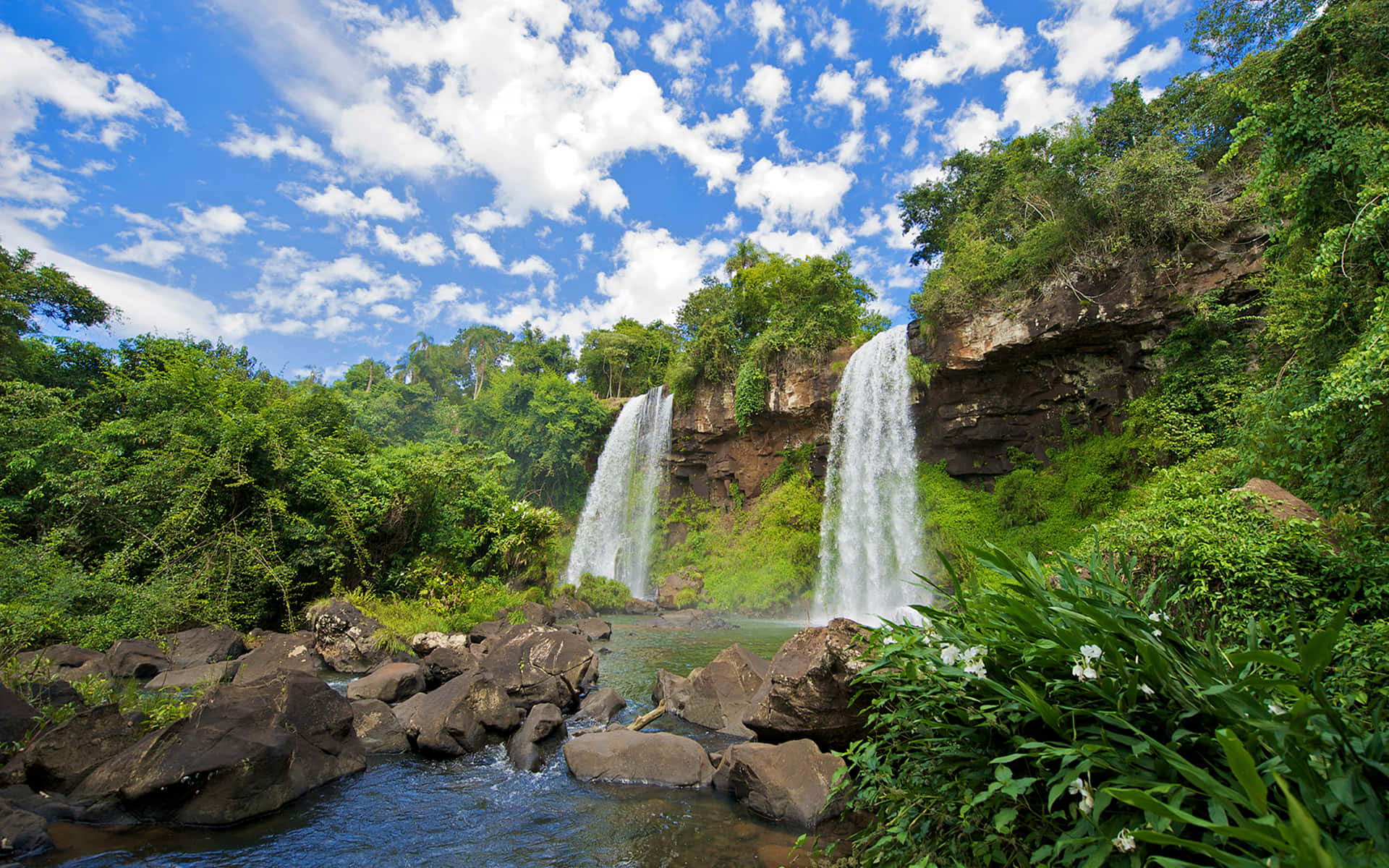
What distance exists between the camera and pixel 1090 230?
47.4 feet

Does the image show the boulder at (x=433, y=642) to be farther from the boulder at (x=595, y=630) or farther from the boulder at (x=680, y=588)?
the boulder at (x=680, y=588)

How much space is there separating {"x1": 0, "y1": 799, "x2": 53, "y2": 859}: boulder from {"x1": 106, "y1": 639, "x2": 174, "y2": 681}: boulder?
4.81m

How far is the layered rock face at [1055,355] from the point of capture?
520 inches

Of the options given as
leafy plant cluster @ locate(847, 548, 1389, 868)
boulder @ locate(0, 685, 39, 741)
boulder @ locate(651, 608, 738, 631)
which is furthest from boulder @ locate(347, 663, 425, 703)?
boulder @ locate(651, 608, 738, 631)

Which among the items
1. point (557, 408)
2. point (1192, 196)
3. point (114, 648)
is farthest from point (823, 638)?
point (557, 408)

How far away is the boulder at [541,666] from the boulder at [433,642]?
0.47m

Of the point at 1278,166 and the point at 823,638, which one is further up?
the point at 1278,166

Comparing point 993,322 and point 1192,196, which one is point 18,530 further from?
point 1192,196

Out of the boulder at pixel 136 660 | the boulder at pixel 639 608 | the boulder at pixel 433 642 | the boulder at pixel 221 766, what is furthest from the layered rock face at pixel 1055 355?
the boulder at pixel 136 660

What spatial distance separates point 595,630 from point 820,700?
388 inches

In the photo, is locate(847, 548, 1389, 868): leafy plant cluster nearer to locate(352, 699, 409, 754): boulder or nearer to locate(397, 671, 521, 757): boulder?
locate(397, 671, 521, 757): boulder

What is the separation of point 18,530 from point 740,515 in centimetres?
2030

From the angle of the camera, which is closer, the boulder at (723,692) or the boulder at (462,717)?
the boulder at (462,717)

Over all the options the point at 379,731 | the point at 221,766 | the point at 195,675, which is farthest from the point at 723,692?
the point at 195,675
